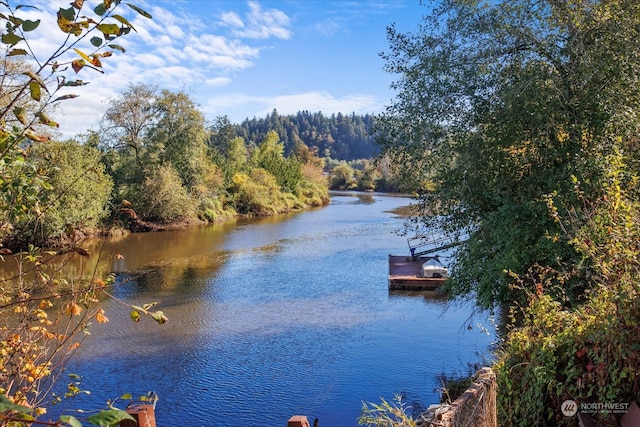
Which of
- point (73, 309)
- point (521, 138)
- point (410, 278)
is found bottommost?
point (410, 278)

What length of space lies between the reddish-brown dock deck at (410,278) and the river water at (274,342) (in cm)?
41

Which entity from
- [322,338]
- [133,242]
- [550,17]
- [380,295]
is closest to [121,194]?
[133,242]

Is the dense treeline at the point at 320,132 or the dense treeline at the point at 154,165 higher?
the dense treeline at the point at 320,132

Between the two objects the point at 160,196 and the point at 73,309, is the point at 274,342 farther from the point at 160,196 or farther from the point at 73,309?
the point at 160,196

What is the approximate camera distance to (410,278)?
17156mm

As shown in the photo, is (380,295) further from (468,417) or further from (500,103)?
(468,417)

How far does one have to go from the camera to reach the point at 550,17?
912cm

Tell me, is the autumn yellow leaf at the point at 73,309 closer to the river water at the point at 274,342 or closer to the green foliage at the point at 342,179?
the river water at the point at 274,342

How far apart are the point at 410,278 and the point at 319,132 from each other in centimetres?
14847

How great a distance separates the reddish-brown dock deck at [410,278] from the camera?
1705 cm

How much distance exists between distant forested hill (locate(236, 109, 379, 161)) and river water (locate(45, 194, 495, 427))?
419ft

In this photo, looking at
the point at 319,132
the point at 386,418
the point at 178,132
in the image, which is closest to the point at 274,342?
the point at 386,418

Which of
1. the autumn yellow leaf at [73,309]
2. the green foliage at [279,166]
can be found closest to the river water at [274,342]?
the autumn yellow leaf at [73,309]

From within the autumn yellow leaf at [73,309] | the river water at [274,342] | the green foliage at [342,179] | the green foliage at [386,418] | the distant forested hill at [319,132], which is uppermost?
the distant forested hill at [319,132]
